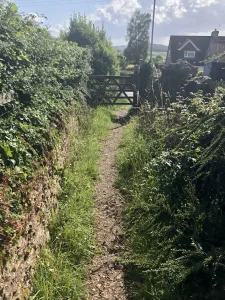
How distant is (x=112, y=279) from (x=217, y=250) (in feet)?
4.40

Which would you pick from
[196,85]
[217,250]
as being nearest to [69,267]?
[217,250]

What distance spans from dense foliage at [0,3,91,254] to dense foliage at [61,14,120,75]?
25.4ft

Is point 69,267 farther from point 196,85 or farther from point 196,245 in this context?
point 196,85

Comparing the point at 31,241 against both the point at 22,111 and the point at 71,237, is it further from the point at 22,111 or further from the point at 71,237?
the point at 22,111

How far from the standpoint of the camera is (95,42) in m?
16.3

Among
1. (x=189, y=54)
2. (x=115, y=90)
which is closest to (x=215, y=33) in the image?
(x=189, y=54)

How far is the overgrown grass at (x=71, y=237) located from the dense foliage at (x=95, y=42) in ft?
31.1

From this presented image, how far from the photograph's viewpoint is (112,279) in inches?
123

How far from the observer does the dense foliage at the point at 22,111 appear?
99.4 inches

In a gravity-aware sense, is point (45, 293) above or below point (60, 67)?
below

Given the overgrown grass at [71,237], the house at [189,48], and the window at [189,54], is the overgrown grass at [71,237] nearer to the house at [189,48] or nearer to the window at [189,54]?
the house at [189,48]

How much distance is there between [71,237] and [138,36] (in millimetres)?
38803

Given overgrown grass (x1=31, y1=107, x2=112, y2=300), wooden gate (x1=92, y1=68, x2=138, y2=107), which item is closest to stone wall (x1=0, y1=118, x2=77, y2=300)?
overgrown grass (x1=31, y1=107, x2=112, y2=300)

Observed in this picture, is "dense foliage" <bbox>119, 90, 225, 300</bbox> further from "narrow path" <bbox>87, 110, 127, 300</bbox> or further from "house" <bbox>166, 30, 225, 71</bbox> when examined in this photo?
"house" <bbox>166, 30, 225, 71</bbox>
